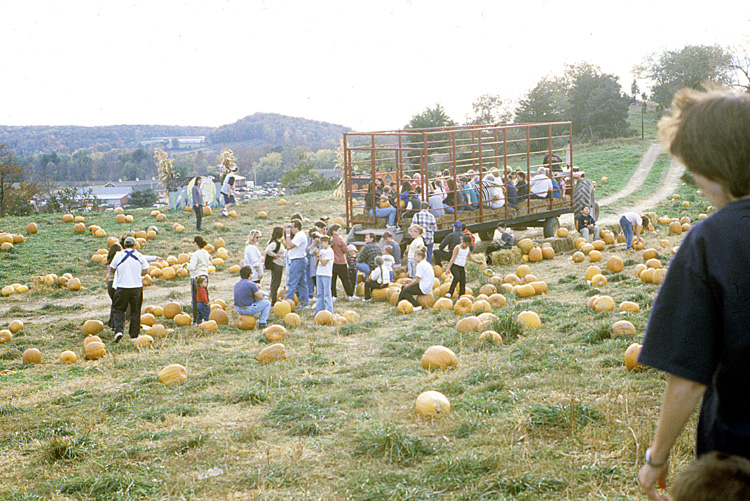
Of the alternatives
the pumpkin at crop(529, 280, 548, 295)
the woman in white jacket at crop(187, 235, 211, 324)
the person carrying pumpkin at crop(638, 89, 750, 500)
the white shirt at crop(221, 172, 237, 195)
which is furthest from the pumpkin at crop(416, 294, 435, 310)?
the white shirt at crop(221, 172, 237, 195)

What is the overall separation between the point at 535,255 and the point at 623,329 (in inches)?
321

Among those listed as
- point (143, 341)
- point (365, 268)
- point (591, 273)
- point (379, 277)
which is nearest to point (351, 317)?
point (379, 277)

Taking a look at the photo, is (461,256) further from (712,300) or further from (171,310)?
(712,300)

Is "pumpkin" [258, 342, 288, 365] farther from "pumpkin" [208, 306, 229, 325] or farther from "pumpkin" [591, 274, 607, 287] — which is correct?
"pumpkin" [591, 274, 607, 287]

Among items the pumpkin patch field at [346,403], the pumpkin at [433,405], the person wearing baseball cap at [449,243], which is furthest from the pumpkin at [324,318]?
→ the pumpkin at [433,405]

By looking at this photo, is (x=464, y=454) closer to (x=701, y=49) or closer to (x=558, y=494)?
(x=558, y=494)

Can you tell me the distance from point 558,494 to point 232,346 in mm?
6468

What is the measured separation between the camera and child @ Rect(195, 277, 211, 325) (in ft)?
36.4

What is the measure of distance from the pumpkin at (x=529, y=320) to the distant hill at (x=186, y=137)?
4632 cm

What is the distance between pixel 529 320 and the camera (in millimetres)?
8797

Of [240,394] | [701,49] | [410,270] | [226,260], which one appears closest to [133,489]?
[240,394]

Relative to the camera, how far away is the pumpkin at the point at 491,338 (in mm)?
8109

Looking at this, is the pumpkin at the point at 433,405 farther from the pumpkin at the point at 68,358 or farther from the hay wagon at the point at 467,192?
the hay wagon at the point at 467,192

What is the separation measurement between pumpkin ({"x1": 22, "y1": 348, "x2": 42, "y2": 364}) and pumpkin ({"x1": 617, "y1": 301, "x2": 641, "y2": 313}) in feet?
26.7
